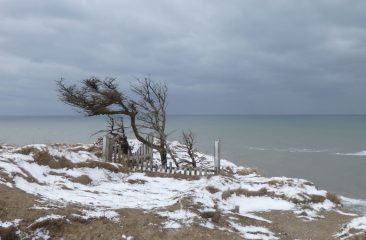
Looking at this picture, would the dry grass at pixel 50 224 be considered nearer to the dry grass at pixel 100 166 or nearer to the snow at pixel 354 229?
the snow at pixel 354 229

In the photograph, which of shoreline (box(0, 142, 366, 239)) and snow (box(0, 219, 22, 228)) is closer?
snow (box(0, 219, 22, 228))

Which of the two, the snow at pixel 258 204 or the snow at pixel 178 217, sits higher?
the snow at pixel 178 217

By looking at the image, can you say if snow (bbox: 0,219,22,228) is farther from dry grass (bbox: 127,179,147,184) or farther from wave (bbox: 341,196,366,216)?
wave (bbox: 341,196,366,216)

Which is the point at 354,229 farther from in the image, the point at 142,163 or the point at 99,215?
the point at 142,163

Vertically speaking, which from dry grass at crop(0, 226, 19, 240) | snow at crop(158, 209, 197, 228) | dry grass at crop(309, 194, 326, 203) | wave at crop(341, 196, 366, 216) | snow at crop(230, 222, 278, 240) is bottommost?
wave at crop(341, 196, 366, 216)

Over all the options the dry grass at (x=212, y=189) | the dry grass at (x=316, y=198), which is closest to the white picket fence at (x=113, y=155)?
the dry grass at (x=212, y=189)

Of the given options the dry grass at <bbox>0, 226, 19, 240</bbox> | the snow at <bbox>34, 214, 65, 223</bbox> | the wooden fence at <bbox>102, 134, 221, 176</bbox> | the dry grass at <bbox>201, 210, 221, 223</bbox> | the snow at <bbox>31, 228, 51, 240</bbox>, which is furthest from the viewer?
the wooden fence at <bbox>102, 134, 221, 176</bbox>

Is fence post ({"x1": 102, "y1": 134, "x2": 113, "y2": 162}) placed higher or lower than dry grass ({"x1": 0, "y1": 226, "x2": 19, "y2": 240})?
higher

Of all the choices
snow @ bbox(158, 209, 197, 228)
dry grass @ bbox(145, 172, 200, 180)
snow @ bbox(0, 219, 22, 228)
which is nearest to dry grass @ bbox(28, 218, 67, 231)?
snow @ bbox(0, 219, 22, 228)

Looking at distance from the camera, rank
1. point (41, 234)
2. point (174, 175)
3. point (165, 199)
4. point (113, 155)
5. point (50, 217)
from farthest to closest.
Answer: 1. point (113, 155)
2. point (174, 175)
3. point (165, 199)
4. point (50, 217)
5. point (41, 234)

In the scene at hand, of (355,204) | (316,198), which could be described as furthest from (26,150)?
(355,204)

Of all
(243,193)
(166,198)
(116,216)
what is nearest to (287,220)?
(243,193)

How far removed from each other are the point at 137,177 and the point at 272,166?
110ft

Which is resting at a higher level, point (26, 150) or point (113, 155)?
point (26, 150)
